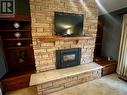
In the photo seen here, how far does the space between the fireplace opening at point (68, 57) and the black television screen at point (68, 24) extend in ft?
1.64

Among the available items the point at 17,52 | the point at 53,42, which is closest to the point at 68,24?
the point at 53,42

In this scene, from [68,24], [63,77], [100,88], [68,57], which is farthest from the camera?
[68,57]

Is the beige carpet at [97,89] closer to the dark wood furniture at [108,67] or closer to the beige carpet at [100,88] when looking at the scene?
the beige carpet at [100,88]

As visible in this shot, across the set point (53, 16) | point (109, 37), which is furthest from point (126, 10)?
point (53, 16)

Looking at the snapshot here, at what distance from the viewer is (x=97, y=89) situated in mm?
2736

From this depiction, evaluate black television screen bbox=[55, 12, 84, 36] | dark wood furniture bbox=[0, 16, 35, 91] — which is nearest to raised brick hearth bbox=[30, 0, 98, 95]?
black television screen bbox=[55, 12, 84, 36]

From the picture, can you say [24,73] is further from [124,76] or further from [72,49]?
[124,76]

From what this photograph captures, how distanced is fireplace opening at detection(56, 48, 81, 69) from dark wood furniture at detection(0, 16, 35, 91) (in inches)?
31.5

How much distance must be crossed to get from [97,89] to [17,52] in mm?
2507

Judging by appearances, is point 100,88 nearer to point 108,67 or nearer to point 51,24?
point 108,67

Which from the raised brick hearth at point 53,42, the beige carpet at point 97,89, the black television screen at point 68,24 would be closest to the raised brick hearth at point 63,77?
the raised brick hearth at point 53,42

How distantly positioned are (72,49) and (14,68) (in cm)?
182

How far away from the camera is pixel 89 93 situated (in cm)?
257

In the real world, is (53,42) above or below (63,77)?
above
